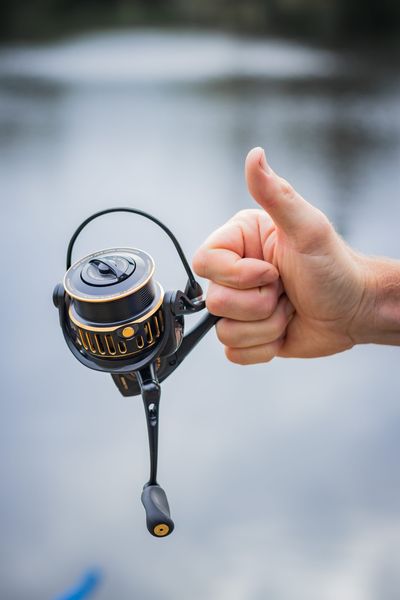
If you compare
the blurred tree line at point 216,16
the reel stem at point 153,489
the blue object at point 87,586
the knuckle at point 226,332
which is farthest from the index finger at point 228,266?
the blurred tree line at point 216,16

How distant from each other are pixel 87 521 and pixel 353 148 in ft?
22.7

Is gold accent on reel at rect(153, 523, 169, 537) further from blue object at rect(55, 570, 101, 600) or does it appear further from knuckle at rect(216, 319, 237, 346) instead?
blue object at rect(55, 570, 101, 600)

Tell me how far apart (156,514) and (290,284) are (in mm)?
712

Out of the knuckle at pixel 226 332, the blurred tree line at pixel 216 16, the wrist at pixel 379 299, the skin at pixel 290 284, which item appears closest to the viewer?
the skin at pixel 290 284

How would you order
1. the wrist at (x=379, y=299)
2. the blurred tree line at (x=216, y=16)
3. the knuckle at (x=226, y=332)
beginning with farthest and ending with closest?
the blurred tree line at (x=216, y=16)
the wrist at (x=379, y=299)
the knuckle at (x=226, y=332)

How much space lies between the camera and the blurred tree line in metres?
18.4

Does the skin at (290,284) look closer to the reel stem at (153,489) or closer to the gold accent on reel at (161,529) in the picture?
the reel stem at (153,489)

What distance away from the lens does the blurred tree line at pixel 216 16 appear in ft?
60.3

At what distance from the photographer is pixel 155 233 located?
711 cm

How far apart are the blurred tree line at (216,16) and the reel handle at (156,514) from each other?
17392 mm

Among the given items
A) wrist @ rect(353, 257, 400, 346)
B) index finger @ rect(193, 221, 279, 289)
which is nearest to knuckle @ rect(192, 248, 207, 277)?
index finger @ rect(193, 221, 279, 289)

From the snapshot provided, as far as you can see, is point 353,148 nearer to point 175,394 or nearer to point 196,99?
point 196,99

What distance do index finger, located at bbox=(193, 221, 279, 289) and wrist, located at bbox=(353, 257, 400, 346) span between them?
10.9 inches

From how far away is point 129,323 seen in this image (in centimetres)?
134
